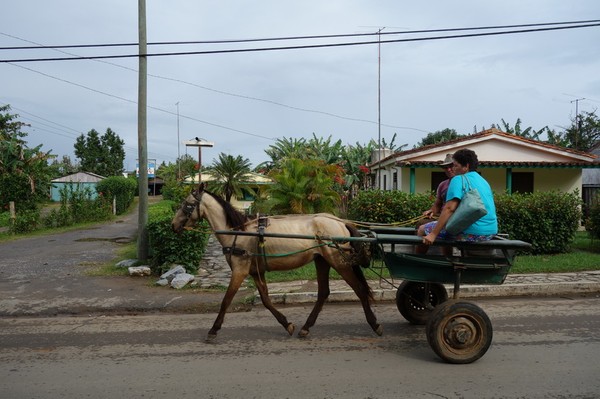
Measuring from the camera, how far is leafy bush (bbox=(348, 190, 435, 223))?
37.7 ft

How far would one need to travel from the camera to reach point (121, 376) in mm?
4695

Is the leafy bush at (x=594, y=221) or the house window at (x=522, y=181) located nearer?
the leafy bush at (x=594, y=221)

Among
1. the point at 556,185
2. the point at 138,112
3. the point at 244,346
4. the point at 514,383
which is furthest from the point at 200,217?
the point at 556,185

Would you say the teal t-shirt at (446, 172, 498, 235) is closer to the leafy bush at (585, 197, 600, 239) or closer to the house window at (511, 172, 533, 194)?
the leafy bush at (585, 197, 600, 239)

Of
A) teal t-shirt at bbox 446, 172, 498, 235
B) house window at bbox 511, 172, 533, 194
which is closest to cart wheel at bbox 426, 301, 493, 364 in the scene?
teal t-shirt at bbox 446, 172, 498, 235

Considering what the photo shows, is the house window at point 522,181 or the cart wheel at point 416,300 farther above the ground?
the house window at point 522,181

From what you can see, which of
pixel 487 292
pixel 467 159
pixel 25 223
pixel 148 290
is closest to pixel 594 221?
pixel 487 292

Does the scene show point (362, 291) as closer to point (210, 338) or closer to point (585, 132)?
point (210, 338)

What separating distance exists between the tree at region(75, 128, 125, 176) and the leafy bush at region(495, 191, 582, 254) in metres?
59.0

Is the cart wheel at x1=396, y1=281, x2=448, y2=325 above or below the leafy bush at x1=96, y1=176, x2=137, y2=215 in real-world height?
below

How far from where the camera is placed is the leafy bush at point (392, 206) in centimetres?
1150

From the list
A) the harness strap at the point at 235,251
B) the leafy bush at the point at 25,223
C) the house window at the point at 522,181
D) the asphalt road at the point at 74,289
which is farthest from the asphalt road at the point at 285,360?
the leafy bush at the point at 25,223

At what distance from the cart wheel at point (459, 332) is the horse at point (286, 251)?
3.64 ft

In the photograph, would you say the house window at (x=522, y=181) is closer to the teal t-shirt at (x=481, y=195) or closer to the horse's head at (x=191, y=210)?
the teal t-shirt at (x=481, y=195)
